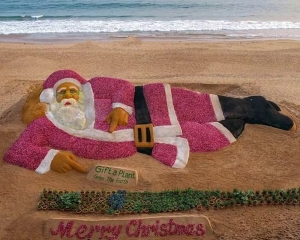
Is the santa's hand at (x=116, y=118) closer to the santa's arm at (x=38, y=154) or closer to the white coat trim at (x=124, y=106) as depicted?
the white coat trim at (x=124, y=106)

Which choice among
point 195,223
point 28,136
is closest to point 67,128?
point 28,136

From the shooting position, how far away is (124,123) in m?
8.64

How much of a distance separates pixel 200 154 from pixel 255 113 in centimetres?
191

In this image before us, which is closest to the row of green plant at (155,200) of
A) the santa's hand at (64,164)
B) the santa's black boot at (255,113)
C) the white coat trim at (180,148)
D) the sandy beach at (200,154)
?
the sandy beach at (200,154)

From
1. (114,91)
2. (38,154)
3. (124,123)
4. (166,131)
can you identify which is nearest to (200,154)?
(166,131)

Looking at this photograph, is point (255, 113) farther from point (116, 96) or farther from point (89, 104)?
point (89, 104)

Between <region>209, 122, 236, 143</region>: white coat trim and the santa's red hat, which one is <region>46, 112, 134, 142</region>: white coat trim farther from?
<region>209, 122, 236, 143</region>: white coat trim

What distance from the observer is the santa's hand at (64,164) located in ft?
25.7

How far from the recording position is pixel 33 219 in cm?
689

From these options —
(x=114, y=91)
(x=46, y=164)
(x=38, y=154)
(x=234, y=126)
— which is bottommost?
(x=46, y=164)

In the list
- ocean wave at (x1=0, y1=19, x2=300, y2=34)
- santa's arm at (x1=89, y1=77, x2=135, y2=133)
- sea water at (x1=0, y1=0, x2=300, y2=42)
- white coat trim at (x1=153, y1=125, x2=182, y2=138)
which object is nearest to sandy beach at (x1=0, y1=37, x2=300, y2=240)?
white coat trim at (x1=153, y1=125, x2=182, y2=138)

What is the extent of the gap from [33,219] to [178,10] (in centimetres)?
2472

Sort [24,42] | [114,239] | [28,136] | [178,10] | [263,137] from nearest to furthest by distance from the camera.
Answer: [114,239] < [28,136] < [263,137] < [24,42] < [178,10]

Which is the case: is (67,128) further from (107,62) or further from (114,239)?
(107,62)
